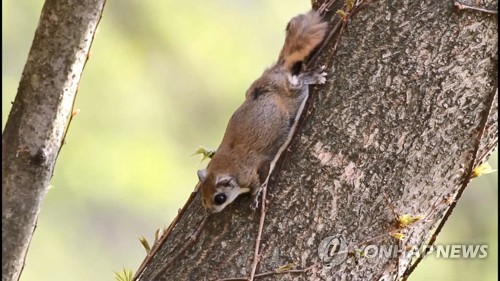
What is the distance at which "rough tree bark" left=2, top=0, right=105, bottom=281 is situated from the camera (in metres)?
1.66

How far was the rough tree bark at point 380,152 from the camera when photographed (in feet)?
5.85

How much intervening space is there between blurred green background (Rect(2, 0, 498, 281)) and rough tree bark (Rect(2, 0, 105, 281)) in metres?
2.97

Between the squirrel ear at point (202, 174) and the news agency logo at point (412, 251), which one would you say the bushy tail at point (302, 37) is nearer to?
the squirrel ear at point (202, 174)

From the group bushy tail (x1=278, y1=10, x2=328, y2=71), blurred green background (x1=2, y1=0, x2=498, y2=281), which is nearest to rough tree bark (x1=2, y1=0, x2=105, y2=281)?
bushy tail (x1=278, y1=10, x2=328, y2=71)

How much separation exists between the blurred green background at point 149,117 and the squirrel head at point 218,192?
2508 millimetres

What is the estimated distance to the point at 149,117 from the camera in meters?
5.12

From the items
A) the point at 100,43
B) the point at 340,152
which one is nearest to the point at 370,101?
the point at 340,152

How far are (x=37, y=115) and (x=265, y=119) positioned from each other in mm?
777

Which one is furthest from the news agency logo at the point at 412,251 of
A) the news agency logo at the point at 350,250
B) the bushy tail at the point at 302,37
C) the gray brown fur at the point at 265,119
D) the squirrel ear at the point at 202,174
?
the squirrel ear at the point at 202,174

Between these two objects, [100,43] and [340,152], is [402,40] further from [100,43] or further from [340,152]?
[100,43]

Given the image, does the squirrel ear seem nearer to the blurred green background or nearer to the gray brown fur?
the gray brown fur

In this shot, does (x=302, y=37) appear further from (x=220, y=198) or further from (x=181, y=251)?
(x=181, y=251)

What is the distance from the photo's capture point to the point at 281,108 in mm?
2215

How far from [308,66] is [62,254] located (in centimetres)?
368
